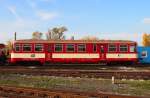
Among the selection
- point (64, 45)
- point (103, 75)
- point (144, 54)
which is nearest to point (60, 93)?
point (103, 75)

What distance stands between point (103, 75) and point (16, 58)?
1447 cm

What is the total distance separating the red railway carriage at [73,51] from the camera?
36375mm

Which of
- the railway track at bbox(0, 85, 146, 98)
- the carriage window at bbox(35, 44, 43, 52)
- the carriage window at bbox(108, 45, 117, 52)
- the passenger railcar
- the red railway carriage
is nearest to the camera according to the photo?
the railway track at bbox(0, 85, 146, 98)

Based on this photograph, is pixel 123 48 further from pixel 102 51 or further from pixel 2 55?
pixel 2 55

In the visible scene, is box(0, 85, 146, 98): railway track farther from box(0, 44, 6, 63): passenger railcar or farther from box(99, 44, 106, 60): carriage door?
box(0, 44, 6, 63): passenger railcar

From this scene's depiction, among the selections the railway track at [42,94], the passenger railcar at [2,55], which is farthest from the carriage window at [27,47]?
the railway track at [42,94]

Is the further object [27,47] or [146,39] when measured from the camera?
[146,39]

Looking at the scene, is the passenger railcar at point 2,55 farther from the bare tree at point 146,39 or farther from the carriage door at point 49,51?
the bare tree at point 146,39

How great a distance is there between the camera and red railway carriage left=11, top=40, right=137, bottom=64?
36375 mm

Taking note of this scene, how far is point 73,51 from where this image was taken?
120ft

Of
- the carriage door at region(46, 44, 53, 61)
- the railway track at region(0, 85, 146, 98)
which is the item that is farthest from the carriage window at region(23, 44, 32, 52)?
the railway track at region(0, 85, 146, 98)

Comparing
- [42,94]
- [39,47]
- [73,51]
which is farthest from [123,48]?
[42,94]

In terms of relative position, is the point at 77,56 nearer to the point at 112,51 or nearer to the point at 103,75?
the point at 112,51

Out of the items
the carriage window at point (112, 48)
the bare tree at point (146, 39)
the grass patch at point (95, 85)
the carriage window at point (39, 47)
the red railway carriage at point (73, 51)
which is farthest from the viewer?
the bare tree at point (146, 39)
